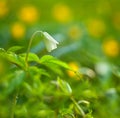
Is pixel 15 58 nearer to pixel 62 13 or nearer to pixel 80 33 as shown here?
pixel 80 33

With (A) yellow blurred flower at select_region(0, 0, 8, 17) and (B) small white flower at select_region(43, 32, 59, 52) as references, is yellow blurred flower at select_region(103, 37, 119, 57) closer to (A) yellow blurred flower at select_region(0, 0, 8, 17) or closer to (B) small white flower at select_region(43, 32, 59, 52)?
(A) yellow blurred flower at select_region(0, 0, 8, 17)

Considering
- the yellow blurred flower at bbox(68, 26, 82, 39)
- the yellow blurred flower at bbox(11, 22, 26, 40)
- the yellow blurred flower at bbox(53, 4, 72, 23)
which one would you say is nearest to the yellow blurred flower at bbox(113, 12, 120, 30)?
the yellow blurred flower at bbox(53, 4, 72, 23)

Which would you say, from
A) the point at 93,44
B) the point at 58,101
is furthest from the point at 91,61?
the point at 58,101

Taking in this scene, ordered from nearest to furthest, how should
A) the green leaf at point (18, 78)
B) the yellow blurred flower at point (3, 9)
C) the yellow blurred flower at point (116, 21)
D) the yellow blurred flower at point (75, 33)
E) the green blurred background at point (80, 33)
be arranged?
the green leaf at point (18, 78) < the green blurred background at point (80, 33) < the yellow blurred flower at point (75, 33) < the yellow blurred flower at point (3, 9) < the yellow blurred flower at point (116, 21)

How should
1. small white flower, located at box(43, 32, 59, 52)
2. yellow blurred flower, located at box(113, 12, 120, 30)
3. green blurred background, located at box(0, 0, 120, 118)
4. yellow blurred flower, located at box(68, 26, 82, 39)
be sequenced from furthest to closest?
1. yellow blurred flower, located at box(113, 12, 120, 30)
2. yellow blurred flower, located at box(68, 26, 82, 39)
3. green blurred background, located at box(0, 0, 120, 118)
4. small white flower, located at box(43, 32, 59, 52)

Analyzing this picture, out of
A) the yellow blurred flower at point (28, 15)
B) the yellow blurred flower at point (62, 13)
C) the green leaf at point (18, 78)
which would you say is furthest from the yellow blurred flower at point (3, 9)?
the green leaf at point (18, 78)

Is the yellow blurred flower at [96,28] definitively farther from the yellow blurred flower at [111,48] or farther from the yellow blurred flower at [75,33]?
the yellow blurred flower at [111,48]

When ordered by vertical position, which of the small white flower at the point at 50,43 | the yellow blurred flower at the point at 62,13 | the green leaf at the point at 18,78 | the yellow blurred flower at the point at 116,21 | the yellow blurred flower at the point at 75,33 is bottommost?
the yellow blurred flower at the point at 116,21

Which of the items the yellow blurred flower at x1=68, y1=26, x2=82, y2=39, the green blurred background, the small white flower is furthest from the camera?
the yellow blurred flower at x1=68, y1=26, x2=82, y2=39

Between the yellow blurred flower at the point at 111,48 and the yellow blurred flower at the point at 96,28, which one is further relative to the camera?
the yellow blurred flower at the point at 96,28

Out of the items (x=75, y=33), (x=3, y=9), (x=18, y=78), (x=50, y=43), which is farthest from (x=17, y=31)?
(x=50, y=43)
